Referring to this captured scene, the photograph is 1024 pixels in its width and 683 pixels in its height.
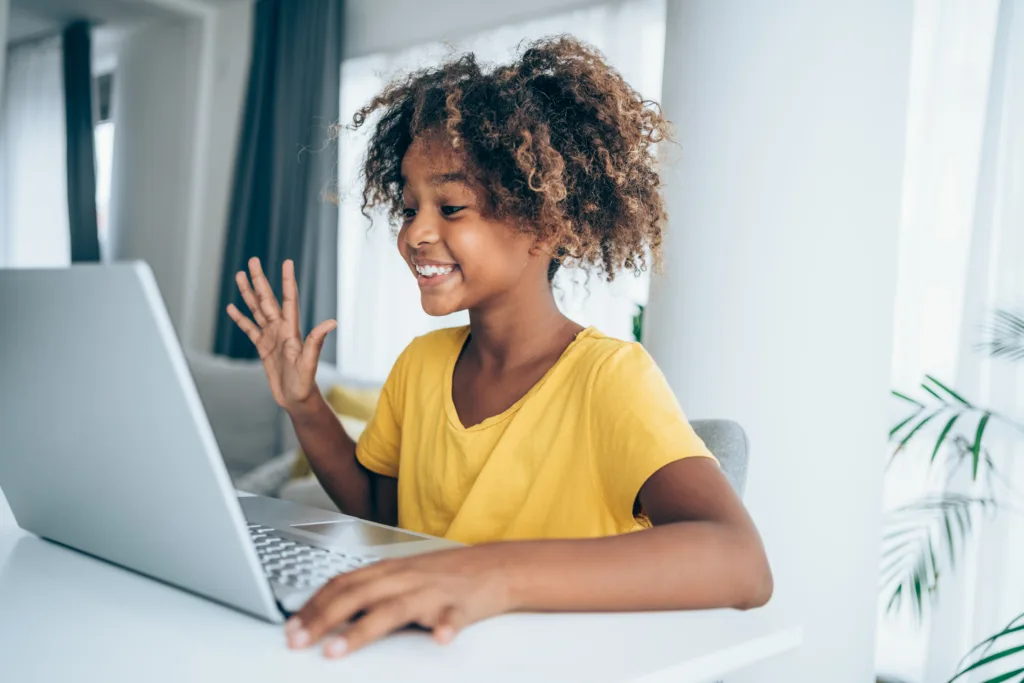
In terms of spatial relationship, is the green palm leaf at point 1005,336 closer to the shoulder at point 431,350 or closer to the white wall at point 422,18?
the shoulder at point 431,350

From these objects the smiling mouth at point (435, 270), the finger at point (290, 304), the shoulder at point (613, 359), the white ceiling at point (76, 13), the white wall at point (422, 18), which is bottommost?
the shoulder at point (613, 359)

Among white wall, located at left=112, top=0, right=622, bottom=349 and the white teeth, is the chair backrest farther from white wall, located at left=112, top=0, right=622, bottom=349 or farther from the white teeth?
white wall, located at left=112, top=0, right=622, bottom=349

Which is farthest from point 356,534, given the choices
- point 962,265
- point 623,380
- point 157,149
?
A: point 157,149

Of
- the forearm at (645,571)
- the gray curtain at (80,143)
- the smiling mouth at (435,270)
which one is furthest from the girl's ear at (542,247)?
the gray curtain at (80,143)

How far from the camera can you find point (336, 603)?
0.53 m

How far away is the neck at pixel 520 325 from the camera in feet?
3.72

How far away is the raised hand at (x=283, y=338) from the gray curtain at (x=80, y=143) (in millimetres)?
4172

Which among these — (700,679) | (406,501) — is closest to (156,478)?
(700,679)

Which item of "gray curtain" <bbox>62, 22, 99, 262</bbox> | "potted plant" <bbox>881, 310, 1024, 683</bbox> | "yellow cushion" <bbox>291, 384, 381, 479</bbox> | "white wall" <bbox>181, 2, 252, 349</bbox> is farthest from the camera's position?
"gray curtain" <bbox>62, 22, 99, 262</bbox>

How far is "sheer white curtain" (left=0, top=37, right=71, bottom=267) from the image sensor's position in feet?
16.2

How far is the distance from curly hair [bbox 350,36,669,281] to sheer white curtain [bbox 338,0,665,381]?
1.63 metres

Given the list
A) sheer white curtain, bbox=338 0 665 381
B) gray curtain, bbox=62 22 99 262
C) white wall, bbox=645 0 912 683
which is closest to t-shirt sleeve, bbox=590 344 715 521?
white wall, bbox=645 0 912 683

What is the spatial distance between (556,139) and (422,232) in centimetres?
21

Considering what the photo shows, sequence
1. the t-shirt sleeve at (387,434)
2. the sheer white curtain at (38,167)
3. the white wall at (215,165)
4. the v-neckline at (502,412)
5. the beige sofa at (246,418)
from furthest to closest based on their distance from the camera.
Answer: the sheer white curtain at (38,167)
the white wall at (215,165)
the beige sofa at (246,418)
the t-shirt sleeve at (387,434)
the v-neckline at (502,412)
